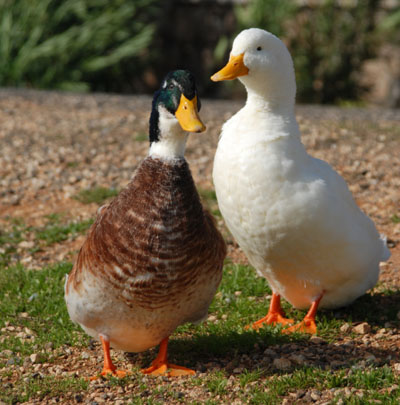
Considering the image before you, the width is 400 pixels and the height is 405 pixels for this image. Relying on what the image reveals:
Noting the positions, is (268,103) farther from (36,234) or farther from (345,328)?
(36,234)

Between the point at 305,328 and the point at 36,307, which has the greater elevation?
the point at 305,328

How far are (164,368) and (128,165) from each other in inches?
166

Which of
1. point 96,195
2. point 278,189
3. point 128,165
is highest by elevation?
point 278,189

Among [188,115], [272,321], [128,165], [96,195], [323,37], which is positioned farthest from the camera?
[323,37]

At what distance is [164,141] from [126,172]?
13.5 ft

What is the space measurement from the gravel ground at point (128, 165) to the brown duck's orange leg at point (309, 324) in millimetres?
121

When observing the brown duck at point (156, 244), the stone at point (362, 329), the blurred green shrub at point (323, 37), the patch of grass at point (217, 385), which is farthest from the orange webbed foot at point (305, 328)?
the blurred green shrub at point (323, 37)

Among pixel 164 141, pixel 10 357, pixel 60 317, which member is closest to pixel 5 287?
pixel 60 317

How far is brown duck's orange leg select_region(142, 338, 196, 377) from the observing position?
404 cm

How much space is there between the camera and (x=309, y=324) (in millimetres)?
4613

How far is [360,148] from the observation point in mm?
8164

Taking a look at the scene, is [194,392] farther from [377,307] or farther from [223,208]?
[377,307]

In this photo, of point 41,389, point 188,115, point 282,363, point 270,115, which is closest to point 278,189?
point 270,115

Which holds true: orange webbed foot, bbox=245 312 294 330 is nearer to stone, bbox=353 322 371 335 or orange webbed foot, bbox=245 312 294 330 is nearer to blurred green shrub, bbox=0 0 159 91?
stone, bbox=353 322 371 335
